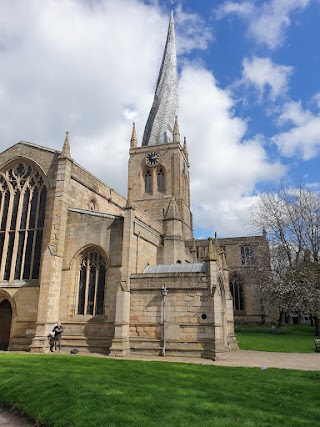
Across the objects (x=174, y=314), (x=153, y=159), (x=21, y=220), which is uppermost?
(x=153, y=159)

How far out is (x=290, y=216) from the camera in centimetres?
3159

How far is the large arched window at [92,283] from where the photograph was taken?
19953 mm

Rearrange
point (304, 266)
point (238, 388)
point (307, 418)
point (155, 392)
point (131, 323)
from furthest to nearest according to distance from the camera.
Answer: point (304, 266), point (131, 323), point (238, 388), point (155, 392), point (307, 418)

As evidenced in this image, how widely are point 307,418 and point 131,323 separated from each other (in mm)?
12661

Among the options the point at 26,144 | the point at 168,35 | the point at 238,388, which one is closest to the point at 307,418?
the point at 238,388

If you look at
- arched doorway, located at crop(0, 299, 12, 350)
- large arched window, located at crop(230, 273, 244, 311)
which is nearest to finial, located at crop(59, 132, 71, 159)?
arched doorway, located at crop(0, 299, 12, 350)

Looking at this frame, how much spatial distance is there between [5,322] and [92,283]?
232 inches

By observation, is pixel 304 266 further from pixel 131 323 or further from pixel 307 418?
pixel 307 418

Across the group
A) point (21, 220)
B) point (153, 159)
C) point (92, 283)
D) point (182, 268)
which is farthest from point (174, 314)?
point (153, 159)

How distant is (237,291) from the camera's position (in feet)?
152

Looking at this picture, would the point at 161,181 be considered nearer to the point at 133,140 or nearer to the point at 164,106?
the point at 133,140

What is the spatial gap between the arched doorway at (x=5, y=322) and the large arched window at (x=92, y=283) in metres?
4.56

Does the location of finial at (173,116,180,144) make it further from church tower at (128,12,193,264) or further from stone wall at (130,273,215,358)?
stone wall at (130,273,215,358)

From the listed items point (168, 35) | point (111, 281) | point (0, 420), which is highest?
point (168, 35)
